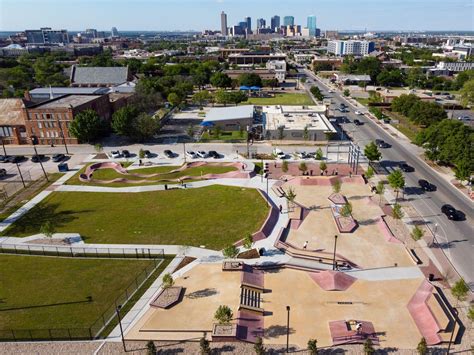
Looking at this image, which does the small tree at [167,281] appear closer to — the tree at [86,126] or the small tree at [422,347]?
the small tree at [422,347]

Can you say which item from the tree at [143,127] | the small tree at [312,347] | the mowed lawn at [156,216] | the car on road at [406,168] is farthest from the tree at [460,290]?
the tree at [143,127]

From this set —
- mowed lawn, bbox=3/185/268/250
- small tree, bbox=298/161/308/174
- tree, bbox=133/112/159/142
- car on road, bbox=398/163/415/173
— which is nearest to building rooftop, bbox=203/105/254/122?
tree, bbox=133/112/159/142

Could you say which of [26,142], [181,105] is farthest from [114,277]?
[181,105]

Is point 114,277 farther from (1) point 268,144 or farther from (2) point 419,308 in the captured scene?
(1) point 268,144

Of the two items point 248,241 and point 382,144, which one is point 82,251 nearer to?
point 248,241

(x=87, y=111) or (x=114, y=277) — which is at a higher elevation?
(x=87, y=111)

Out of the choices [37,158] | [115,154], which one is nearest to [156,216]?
[115,154]
